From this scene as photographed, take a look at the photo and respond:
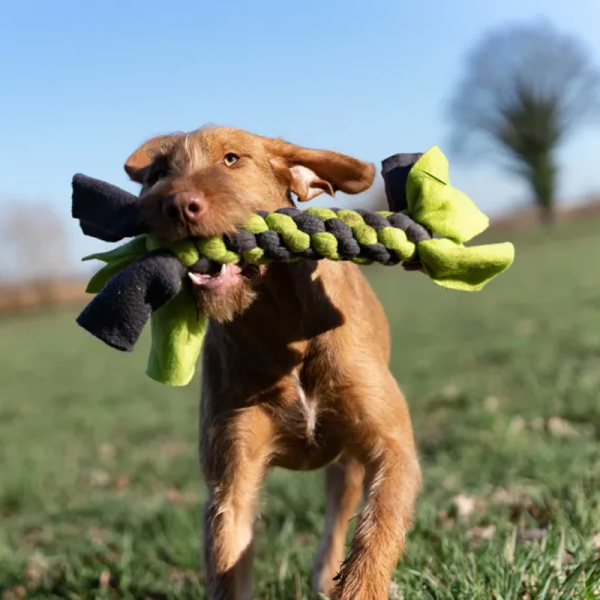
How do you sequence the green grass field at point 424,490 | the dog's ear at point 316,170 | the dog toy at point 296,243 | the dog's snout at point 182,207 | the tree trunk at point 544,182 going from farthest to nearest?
the tree trunk at point 544,182
the dog's ear at point 316,170
the green grass field at point 424,490
the dog toy at point 296,243
the dog's snout at point 182,207

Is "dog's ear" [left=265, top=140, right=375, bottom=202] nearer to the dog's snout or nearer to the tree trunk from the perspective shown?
the dog's snout

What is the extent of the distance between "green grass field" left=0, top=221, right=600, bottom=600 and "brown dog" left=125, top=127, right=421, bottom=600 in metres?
0.33

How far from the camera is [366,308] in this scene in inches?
137

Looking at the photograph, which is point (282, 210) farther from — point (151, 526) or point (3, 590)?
point (151, 526)

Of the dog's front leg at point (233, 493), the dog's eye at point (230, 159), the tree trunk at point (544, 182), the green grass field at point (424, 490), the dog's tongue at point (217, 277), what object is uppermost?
the tree trunk at point (544, 182)

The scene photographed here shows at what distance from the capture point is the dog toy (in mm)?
2641

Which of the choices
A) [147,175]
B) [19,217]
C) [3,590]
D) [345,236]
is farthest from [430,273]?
[19,217]

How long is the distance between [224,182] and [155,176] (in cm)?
62

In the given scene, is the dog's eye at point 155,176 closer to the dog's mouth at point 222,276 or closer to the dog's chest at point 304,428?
the dog's mouth at point 222,276

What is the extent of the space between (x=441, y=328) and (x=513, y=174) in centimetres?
4592

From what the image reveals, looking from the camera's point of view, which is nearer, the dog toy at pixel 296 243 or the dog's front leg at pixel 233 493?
the dog toy at pixel 296 243

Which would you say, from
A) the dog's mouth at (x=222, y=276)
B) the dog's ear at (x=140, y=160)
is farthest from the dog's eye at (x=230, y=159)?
the dog's mouth at (x=222, y=276)

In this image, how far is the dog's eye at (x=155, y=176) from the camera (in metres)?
3.16

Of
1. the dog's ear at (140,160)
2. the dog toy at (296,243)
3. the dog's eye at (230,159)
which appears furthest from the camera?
the dog's ear at (140,160)
